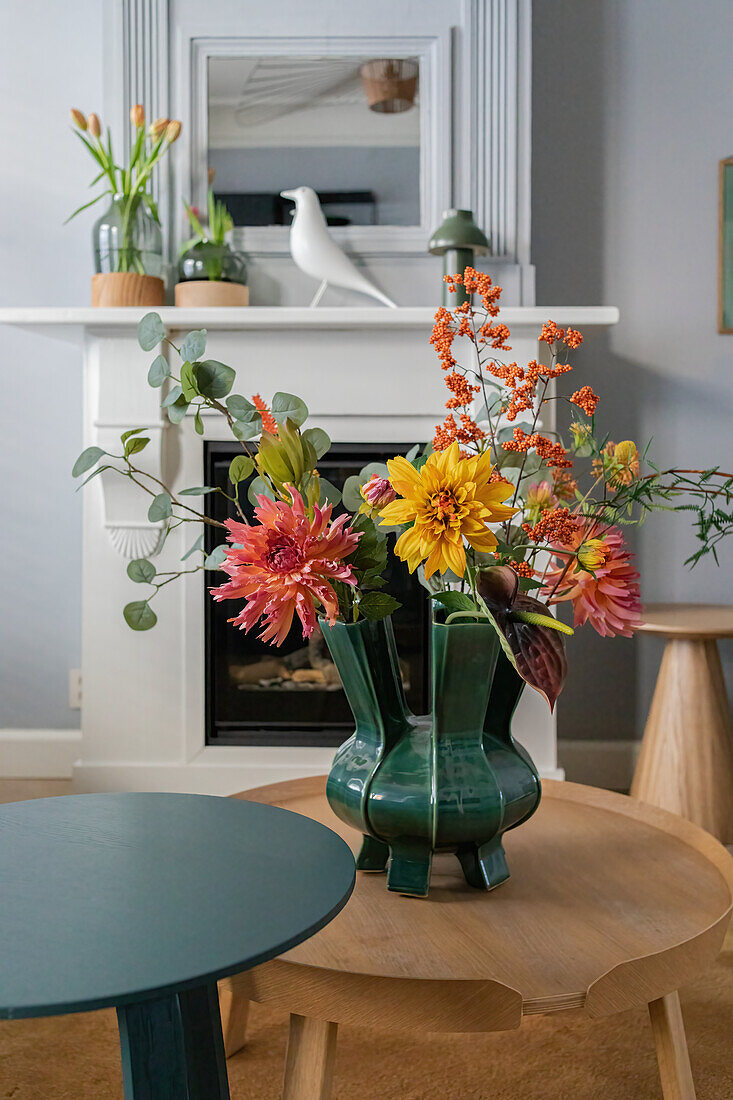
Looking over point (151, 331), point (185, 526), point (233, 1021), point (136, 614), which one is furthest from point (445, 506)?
point (185, 526)

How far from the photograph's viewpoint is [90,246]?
7.80ft

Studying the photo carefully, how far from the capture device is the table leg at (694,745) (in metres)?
1.98

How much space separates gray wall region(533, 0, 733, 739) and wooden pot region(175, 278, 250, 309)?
2.64ft

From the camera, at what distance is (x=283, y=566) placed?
0.75 m

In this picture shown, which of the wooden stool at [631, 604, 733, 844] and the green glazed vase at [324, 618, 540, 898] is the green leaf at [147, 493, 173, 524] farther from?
the wooden stool at [631, 604, 733, 844]

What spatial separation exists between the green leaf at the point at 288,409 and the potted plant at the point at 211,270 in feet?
4.47

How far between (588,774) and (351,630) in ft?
5.74

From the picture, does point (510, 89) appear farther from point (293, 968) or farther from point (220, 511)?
point (293, 968)

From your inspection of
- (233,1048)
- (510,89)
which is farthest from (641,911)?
(510,89)

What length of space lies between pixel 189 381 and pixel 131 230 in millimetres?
1482

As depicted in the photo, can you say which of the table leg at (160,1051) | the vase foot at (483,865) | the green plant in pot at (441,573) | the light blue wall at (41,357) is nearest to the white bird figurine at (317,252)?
the light blue wall at (41,357)

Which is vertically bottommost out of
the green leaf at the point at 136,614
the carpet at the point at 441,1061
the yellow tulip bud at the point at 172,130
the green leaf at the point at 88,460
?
the carpet at the point at 441,1061

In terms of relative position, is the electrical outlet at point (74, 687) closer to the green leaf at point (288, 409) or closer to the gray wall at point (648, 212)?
the gray wall at point (648, 212)

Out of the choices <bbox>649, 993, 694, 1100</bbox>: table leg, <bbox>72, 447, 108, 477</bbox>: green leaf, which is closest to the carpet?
<bbox>649, 993, 694, 1100</bbox>: table leg
